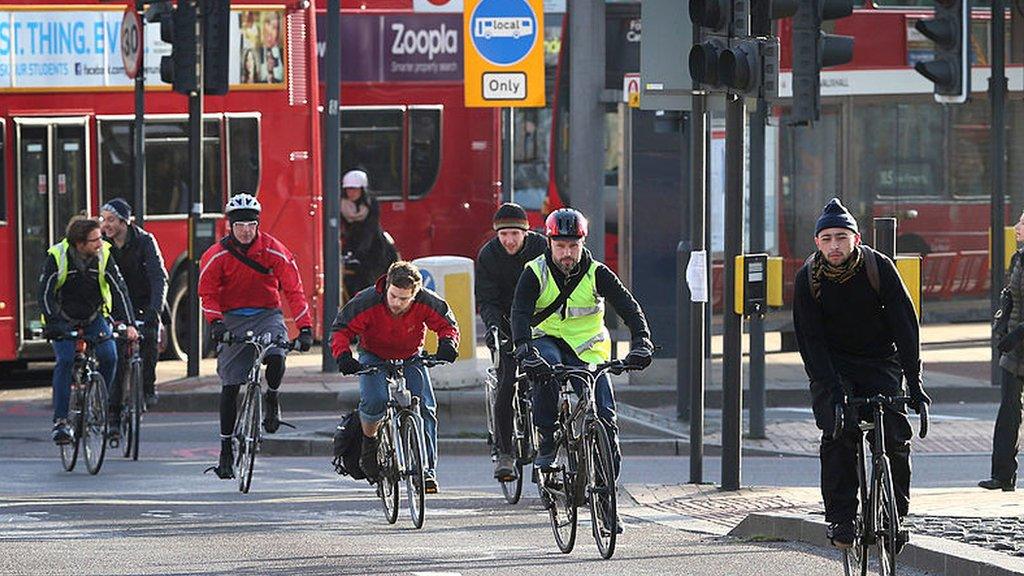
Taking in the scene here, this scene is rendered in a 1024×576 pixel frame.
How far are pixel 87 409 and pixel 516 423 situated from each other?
3.22 meters

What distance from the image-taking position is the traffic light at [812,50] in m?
14.1

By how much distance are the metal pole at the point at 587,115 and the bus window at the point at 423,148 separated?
271 inches

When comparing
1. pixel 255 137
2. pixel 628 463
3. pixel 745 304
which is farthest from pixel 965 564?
pixel 255 137

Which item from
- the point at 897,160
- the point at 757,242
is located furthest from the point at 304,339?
the point at 897,160

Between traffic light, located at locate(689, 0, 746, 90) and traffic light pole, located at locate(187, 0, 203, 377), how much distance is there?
743 centimetres

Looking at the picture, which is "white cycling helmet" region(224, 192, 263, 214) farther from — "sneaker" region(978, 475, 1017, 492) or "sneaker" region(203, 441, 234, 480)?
"sneaker" region(978, 475, 1017, 492)

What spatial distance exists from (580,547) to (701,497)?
2054 mm

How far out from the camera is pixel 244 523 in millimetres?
12180

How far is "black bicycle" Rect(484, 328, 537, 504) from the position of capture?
1299 cm

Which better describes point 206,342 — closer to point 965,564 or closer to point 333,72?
point 333,72

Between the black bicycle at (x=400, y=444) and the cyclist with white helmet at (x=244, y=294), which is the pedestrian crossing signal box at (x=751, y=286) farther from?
the cyclist with white helmet at (x=244, y=294)

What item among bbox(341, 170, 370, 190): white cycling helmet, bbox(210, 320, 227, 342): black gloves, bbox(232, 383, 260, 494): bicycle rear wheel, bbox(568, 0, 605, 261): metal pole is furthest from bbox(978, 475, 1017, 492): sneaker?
bbox(341, 170, 370, 190): white cycling helmet

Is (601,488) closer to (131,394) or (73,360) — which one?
(131,394)

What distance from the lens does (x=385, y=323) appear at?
12.2 meters
